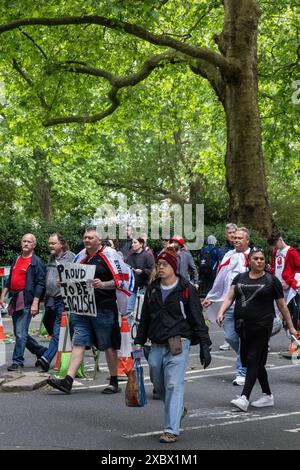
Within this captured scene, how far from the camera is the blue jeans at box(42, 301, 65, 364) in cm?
1230

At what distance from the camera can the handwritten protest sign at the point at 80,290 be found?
1066 cm

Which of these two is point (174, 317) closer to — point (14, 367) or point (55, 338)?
point (55, 338)

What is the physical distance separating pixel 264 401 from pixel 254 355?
1.75 feet

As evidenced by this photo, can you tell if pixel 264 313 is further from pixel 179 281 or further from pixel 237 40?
→ pixel 237 40

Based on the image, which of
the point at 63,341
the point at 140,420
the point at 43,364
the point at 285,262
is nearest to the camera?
the point at 140,420

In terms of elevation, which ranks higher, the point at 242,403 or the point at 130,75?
the point at 130,75

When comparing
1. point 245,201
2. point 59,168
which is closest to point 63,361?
point 245,201

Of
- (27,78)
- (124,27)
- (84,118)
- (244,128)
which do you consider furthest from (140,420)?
(27,78)

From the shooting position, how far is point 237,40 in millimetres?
22531

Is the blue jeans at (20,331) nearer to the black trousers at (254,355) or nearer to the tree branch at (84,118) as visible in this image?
the black trousers at (254,355)

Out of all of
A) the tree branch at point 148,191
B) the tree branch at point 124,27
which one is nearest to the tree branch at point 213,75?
the tree branch at point 124,27

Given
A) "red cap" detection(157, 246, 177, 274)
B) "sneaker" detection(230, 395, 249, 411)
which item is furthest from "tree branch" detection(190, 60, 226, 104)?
"red cap" detection(157, 246, 177, 274)

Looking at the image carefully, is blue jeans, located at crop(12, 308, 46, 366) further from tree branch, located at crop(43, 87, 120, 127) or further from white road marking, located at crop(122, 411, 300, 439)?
tree branch, located at crop(43, 87, 120, 127)

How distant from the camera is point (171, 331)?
815 centimetres
